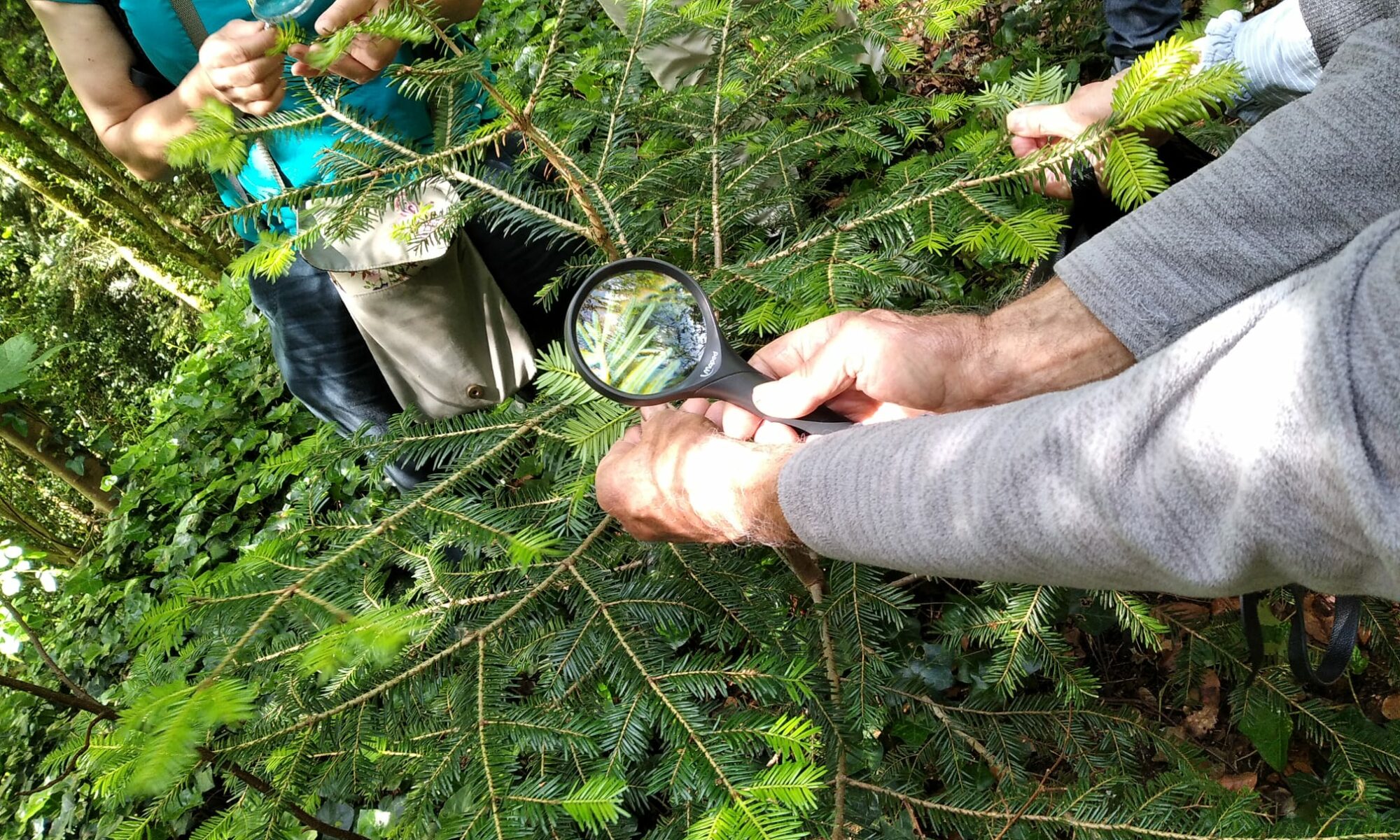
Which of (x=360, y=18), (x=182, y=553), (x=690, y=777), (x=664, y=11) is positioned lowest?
(x=182, y=553)

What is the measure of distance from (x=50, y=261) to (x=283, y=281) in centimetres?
855

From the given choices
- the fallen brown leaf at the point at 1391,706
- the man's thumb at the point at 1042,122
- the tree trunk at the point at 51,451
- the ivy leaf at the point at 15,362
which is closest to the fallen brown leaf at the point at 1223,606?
the fallen brown leaf at the point at 1391,706

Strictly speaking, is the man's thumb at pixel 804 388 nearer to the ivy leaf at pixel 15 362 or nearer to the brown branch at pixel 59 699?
the brown branch at pixel 59 699

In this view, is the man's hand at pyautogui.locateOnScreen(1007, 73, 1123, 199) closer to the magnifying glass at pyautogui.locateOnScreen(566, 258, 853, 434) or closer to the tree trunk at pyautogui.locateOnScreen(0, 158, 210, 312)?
the magnifying glass at pyautogui.locateOnScreen(566, 258, 853, 434)

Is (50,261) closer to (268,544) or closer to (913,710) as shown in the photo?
(268,544)

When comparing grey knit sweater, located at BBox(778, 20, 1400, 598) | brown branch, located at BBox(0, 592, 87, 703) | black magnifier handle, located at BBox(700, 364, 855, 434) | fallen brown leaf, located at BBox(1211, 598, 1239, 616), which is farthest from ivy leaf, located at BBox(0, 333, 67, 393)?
fallen brown leaf, located at BBox(1211, 598, 1239, 616)

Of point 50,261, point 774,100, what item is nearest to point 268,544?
point 774,100

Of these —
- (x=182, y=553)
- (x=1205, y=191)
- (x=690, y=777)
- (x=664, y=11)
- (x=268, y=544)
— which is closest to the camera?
(x=1205, y=191)

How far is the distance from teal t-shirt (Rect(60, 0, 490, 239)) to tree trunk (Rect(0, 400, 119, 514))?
4.35 metres

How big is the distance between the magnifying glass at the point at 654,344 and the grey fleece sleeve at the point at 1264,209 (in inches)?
20.0

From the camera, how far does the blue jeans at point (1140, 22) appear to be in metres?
3.07

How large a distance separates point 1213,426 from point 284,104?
5.85 feet

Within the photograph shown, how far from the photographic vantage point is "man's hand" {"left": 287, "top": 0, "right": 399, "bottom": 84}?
4.12 ft

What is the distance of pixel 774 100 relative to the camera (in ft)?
7.63
